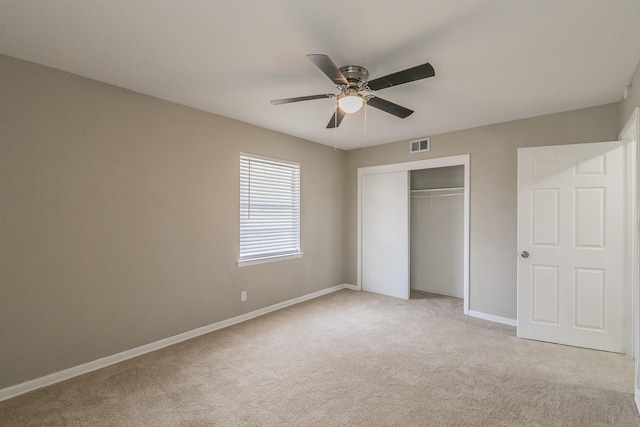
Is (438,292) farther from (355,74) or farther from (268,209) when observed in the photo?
(355,74)

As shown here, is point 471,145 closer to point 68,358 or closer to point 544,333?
point 544,333

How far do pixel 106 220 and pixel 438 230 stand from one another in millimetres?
4716

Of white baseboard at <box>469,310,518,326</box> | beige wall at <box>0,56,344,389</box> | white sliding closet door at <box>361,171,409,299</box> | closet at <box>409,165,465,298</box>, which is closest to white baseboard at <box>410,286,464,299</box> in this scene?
closet at <box>409,165,465,298</box>

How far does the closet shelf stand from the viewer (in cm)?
492

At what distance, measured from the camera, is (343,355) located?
2.90 metres

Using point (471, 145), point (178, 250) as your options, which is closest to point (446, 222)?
point (471, 145)

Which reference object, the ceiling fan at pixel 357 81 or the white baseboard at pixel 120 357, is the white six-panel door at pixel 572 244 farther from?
the white baseboard at pixel 120 357

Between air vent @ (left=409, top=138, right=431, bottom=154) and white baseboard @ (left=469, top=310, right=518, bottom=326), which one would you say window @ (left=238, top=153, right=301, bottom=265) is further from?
white baseboard @ (left=469, top=310, right=518, bottom=326)

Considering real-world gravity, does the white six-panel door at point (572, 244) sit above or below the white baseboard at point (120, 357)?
above

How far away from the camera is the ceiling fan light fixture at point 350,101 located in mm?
2197

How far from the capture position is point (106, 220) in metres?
2.71

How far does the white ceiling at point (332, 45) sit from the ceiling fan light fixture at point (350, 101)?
0.97ft

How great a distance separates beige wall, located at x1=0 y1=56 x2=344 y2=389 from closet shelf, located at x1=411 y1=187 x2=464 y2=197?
308 centimetres

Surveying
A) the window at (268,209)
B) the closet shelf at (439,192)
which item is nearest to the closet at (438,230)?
the closet shelf at (439,192)
